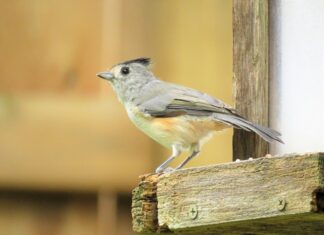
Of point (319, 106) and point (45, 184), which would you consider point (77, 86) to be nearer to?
point (45, 184)

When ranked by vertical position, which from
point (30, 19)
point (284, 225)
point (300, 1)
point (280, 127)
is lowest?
point (284, 225)

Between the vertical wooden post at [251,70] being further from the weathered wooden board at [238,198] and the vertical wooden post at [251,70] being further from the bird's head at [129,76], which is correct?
the bird's head at [129,76]

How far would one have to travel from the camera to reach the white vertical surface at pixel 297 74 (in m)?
5.07

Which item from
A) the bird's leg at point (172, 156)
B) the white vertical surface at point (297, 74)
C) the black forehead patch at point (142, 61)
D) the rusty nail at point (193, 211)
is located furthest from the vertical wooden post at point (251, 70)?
the black forehead patch at point (142, 61)

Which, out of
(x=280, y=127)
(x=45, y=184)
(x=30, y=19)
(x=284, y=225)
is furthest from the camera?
(x=30, y=19)

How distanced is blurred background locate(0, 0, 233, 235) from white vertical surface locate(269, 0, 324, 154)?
0.87 m

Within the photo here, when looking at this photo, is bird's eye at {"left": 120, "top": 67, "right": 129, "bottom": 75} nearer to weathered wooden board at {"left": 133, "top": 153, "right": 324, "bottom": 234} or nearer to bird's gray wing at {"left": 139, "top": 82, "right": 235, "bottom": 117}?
bird's gray wing at {"left": 139, "top": 82, "right": 235, "bottom": 117}

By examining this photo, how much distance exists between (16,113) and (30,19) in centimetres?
50

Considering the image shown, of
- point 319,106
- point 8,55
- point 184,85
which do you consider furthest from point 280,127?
point 8,55

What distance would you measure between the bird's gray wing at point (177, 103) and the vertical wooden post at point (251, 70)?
0.09 m

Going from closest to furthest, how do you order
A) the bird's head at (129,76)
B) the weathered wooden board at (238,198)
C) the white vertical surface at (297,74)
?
the weathered wooden board at (238,198) → the white vertical surface at (297,74) → the bird's head at (129,76)

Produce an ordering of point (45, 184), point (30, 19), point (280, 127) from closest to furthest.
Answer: point (280, 127) < point (45, 184) < point (30, 19)

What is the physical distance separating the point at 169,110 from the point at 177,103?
64mm

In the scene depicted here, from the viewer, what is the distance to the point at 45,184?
238 inches
